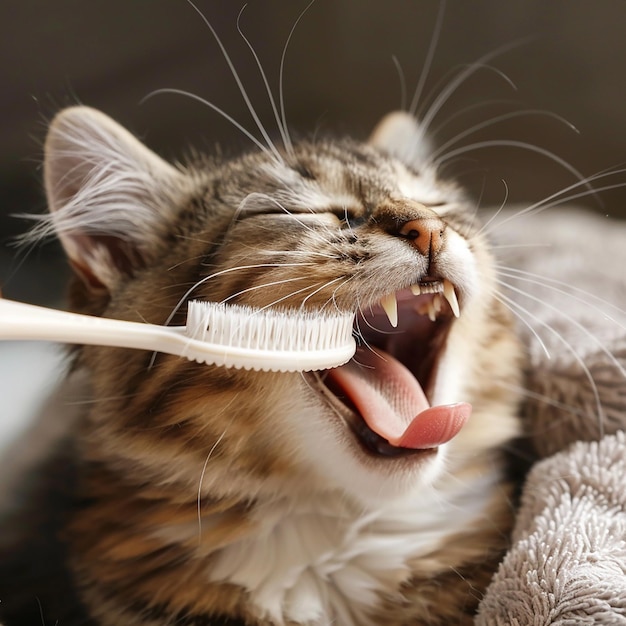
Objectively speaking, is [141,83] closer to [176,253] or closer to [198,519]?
[176,253]

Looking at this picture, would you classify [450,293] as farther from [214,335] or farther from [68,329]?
[68,329]

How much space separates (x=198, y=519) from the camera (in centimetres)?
79

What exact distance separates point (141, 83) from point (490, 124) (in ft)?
2.09

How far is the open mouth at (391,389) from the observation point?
0.72m

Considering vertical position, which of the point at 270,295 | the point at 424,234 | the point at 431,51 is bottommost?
the point at 270,295

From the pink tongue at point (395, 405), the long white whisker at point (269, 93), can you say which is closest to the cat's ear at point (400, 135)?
the long white whisker at point (269, 93)

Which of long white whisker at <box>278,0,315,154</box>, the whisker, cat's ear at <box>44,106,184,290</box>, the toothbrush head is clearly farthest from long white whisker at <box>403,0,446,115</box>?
the toothbrush head

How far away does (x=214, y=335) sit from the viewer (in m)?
0.63

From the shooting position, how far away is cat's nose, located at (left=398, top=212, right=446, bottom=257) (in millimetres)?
709

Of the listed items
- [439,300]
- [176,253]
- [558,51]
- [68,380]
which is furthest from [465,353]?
[558,51]

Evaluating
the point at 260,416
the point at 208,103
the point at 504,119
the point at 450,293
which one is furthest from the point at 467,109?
the point at 260,416

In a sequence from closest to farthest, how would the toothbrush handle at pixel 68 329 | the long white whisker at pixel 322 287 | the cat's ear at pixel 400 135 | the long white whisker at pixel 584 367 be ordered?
the toothbrush handle at pixel 68 329 < the long white whisker at pixel 322 287 < the long white whisker at pixel 584 367 < the cat's ear at pixel 400 135

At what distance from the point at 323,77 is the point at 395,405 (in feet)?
2.03

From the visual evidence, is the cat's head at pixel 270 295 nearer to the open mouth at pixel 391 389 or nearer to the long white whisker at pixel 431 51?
the open mouth at pixel 391 389
